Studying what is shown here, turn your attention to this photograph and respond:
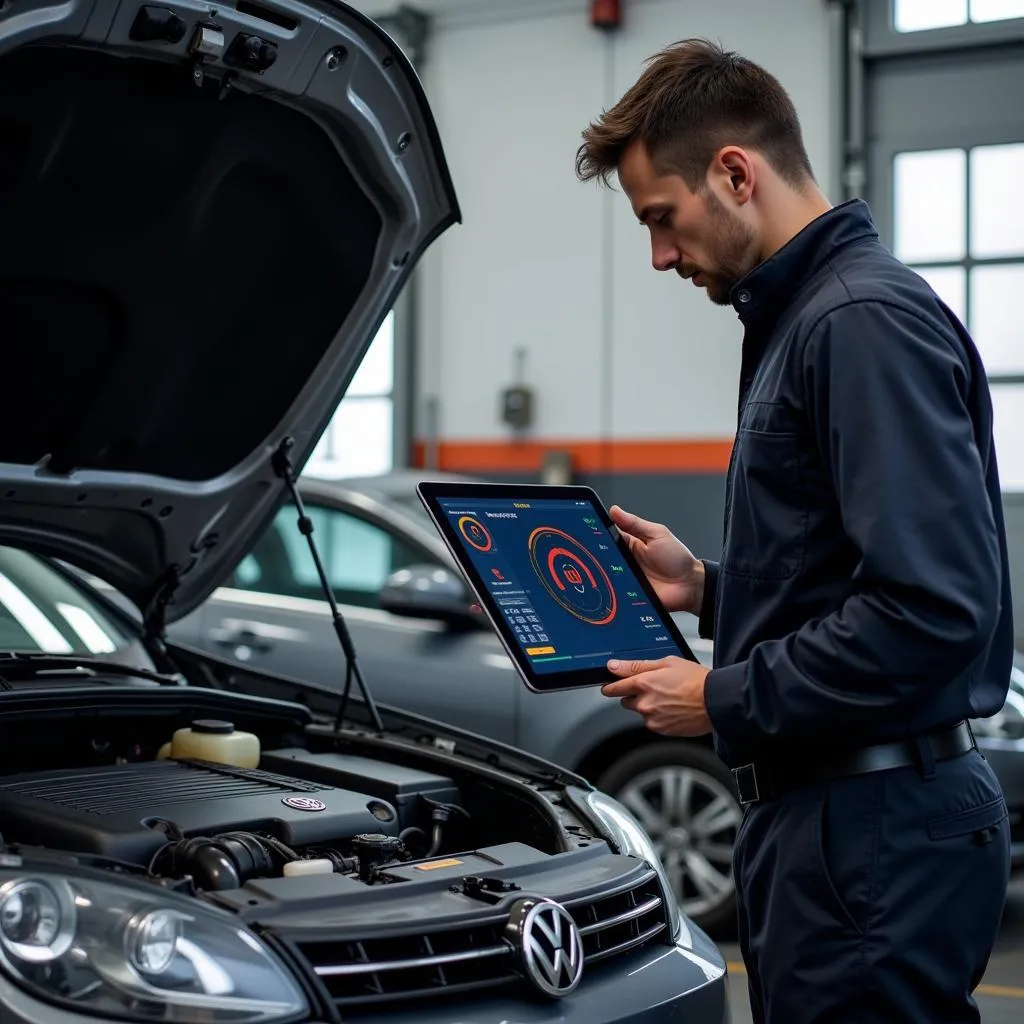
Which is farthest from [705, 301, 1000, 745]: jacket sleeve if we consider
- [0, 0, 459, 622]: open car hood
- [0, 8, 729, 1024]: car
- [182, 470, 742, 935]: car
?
[182, 470, 742, 935]: car

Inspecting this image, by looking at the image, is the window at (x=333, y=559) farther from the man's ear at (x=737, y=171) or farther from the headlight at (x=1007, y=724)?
the man's ear at (x=737, y=171)

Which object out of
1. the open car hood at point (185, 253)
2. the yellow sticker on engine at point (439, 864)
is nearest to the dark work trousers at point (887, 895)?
the yellow sticker on engine at point (439, 864)

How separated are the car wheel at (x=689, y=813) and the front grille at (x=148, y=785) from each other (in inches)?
79.4

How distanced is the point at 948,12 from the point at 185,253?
7278 mm

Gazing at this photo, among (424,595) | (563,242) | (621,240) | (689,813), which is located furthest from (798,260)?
(563,242)

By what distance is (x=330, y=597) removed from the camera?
107 inches

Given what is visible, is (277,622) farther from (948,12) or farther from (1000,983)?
(948,12)

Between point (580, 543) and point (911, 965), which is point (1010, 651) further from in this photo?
point (580, 543)

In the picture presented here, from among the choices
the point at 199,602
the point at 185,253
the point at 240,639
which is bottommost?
the point at 240,639

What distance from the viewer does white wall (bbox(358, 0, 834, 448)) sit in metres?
9.22

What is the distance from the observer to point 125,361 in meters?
2.71

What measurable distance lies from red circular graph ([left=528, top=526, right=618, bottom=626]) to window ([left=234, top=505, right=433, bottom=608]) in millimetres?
2575

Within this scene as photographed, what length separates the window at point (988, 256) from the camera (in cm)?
863

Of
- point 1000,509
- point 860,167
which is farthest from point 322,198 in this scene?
point 860,167
